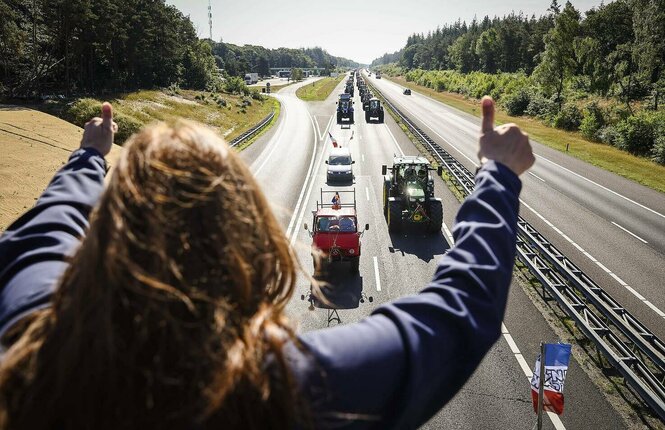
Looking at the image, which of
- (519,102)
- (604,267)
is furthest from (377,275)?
(519,102)

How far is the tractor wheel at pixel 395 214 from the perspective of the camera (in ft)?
65.2

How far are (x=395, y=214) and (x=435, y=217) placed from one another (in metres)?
1.87

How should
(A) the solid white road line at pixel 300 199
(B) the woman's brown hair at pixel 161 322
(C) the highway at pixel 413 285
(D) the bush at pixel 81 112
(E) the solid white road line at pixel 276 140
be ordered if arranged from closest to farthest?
(B) the woman's brown hair at pixel 161 322
(C) the highway at pixel 413 285
(A) the solid white road line at pixel 300 199
(E) the solid white road line at pixel 276 140
(D) the bush at pixel 81 112

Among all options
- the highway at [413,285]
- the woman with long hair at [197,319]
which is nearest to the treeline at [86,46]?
the highway at [413,285]

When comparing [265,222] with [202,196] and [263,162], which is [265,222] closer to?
[202,196]

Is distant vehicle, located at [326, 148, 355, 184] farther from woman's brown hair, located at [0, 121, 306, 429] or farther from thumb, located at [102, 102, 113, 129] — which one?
woman's brown hair, located at [0, 121, 306, 429]

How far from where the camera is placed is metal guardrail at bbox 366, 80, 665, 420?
31.4 feet

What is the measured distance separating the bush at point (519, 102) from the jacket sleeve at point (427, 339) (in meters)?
67.9

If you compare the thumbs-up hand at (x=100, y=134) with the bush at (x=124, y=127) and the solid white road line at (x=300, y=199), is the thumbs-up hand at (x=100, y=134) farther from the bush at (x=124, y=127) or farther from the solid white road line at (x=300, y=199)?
the bush at (x=124, y=127)

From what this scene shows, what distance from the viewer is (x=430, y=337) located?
1454mm

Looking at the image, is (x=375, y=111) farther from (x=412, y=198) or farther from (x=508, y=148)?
(x=508, y=148)

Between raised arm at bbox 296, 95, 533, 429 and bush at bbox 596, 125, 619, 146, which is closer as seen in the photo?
raised arm at bbox 296, 95, 533, 429

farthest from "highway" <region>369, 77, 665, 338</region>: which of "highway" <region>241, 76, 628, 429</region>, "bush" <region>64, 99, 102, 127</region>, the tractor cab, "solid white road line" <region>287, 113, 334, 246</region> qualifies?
"bush" <region>64, 99, 102, 127</region>

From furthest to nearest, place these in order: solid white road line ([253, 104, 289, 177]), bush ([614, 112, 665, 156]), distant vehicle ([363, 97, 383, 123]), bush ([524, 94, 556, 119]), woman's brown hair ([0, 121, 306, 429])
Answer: distant vehicle ([363, 97, 383, 123]), bush ([524, 94, 556, 119]), bush ([614, 112, 665, 156]), solid white road line ([253, 104, 289, 177]), woman's brown hair ([0, 121, 306, 429])
